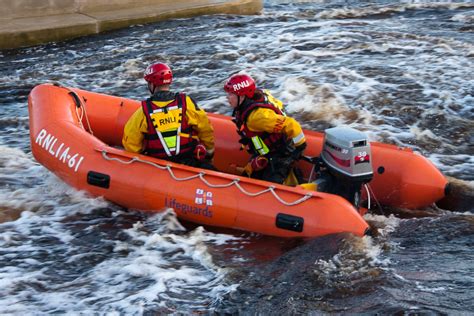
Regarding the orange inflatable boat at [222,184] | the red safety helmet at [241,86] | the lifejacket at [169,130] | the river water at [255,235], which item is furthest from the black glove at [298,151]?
the lifejacket at [169,130]

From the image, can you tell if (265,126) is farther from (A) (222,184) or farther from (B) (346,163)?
(B) (346,163)

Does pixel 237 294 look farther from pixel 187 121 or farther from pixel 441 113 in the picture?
pixel 441 113

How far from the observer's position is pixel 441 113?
24.8 feet

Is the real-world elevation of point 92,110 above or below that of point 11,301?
above

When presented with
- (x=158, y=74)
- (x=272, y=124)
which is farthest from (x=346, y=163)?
(x=158, y=74)

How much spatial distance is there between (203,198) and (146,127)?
2.42ft

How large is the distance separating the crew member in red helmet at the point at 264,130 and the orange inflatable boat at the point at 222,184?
10.1 inches

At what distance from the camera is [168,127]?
5.23 m

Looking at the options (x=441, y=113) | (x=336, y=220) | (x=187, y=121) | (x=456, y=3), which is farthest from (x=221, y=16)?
(x=336, y=220)

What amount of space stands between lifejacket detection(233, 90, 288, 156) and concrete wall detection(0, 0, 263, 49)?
7.24m

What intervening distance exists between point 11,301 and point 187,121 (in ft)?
6.22

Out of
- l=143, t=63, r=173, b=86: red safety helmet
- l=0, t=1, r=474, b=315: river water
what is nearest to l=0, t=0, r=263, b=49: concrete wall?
l=0, t=1, r=474, b=315: river water

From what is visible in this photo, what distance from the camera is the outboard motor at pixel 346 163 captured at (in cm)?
471

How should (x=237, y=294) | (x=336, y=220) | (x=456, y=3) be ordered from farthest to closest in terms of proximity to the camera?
(x=456, y=3) < (x=336, y=220) < (x=237, y=294)
